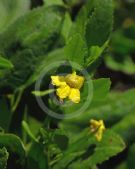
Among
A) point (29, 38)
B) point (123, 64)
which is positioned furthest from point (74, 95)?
point (123, 64)

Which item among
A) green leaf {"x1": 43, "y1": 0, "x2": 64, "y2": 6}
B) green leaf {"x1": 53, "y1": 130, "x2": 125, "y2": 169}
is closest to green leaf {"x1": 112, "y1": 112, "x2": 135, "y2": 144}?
green leaf {"x1": 53, "y1": 130, "x2": 125, "y2": 169}

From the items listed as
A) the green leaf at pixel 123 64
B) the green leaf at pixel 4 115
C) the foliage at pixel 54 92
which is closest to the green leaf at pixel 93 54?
the foliage at pixel 54 92

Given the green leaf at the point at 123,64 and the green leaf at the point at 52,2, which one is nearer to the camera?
the green leaf at the point at 52,2

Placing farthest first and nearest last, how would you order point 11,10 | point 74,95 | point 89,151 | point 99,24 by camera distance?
point 11,10 → point 89,151 → point 99,24 → point 74,95

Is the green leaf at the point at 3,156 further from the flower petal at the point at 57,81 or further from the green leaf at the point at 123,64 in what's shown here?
the green leaf at the point at 123,64

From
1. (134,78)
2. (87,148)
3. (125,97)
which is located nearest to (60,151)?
(87,148)

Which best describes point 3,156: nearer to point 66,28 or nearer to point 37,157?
point 37,157

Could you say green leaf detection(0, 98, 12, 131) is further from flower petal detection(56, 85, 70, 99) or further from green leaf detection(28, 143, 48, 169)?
flower petal detection(56, 85, 70, 99)
